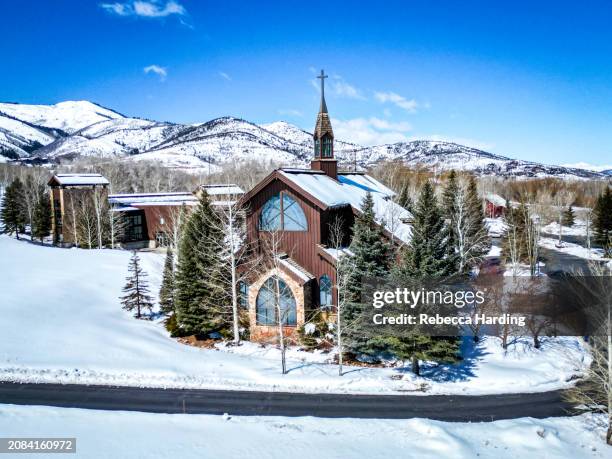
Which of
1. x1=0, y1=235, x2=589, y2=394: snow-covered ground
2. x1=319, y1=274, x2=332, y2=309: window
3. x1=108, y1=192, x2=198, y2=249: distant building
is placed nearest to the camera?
x1=0, y1=235, x2=589, y2=394: snow-covered ground

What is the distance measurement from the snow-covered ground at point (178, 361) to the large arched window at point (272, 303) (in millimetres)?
1668

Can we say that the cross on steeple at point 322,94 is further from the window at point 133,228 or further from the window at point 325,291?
the window at point 133,228

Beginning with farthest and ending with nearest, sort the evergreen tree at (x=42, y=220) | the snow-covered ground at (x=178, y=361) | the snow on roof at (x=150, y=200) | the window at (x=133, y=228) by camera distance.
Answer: the evergreen tree at (x=42, y=220)
the snow on roof at (x=150, y=200)
the window at (x=133, y=228)
the snow-covered ground at (x=178, y=361)

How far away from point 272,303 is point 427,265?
8.67 metres

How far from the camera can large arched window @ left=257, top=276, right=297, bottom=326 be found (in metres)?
22.7

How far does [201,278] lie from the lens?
23.6 metres

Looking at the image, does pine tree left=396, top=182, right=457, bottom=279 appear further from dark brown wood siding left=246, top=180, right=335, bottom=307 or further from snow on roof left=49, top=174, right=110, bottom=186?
snow on roof left=49, top=174, right=110, bottom=186

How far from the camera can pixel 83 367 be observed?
1812 cm

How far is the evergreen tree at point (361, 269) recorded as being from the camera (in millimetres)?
19875

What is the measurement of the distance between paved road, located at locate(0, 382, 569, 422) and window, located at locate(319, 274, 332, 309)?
7.29m

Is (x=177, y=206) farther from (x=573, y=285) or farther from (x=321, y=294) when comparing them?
(x=573, y=285)

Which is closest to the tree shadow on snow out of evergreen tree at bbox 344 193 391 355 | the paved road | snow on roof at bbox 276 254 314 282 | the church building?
the paved road

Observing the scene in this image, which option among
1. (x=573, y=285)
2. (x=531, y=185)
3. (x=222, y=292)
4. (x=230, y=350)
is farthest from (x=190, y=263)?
(x=531, y=185)

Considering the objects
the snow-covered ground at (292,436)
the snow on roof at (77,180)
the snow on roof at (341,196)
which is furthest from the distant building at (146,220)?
the snow-covered ground at (292,436)
